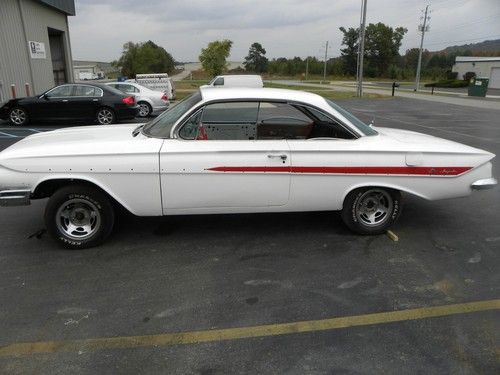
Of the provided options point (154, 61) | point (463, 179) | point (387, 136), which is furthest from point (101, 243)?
point (154, 61)

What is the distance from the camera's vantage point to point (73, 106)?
13.1 m

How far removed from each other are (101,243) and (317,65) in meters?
101

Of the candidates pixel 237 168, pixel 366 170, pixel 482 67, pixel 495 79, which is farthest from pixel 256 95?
pixel 482 67

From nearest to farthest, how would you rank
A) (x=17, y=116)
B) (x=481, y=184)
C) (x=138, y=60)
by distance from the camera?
1. (x=481, y=184)
2. (x=17, y=116)
3. (x=138, y=60)

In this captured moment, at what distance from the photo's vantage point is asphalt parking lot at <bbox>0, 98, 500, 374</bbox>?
2.78 m

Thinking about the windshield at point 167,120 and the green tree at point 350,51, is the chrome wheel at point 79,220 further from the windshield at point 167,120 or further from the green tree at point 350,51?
the green tree at point 350,51

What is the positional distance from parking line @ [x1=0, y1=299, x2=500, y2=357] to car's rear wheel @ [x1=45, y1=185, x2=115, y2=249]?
1.50 meters

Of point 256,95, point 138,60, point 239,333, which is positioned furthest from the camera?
point 138,60

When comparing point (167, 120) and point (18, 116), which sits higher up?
point (167, 120)

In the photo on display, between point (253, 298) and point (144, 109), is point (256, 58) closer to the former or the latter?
point (144, 109)

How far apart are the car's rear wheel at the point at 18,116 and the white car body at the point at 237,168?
378 inches

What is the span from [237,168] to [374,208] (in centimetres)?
163

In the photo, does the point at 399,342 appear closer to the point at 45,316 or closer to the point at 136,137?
the point at 45,316

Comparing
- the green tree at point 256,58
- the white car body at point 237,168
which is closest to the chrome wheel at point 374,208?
the white car body at point 237,168
